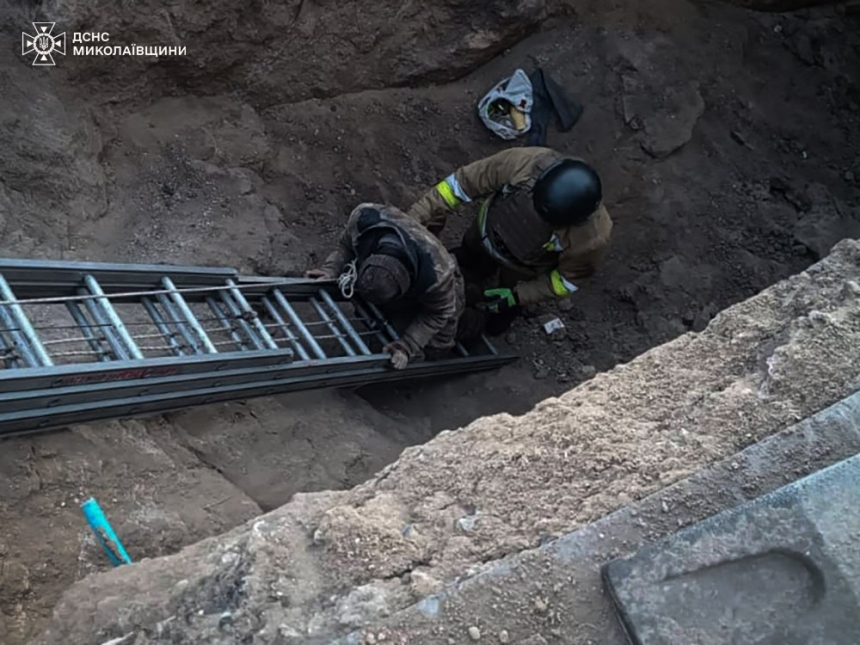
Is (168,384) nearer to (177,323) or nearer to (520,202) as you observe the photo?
(177,323)

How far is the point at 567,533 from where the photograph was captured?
228 cm

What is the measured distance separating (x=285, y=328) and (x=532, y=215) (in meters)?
1.95

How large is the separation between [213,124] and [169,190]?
64 centimetres

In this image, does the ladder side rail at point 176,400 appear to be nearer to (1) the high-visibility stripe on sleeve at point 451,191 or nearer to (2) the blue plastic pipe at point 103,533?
(2) the blue plastic pipe at point 103,533

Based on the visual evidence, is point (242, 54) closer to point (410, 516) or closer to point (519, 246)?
point (519, 246)

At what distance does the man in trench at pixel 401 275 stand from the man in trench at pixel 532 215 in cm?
59

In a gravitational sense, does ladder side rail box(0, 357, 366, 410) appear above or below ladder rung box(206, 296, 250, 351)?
below

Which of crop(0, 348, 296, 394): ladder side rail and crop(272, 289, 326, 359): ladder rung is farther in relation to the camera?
crop(272, 289, 326, 359): ladder rung

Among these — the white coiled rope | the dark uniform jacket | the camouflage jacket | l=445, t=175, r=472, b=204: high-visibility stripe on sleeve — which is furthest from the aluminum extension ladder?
l=445, t=175, r=472, b=204: high-visibility stripe on sleeve

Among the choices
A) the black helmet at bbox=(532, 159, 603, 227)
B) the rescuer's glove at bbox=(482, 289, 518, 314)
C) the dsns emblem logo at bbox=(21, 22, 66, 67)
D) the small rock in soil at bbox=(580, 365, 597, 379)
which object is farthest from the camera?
the small rock in soil at bbox=(580, 365, 597, 379)

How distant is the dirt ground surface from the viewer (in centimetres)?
401

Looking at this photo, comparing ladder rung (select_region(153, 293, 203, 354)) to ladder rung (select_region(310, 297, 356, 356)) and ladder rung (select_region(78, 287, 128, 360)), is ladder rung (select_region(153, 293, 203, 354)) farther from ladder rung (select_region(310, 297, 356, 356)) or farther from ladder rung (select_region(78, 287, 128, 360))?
ladder rung (select_region(310, 297, 356, 356))

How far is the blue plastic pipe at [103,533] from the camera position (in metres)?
3.26

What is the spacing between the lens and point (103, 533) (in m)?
3.27
